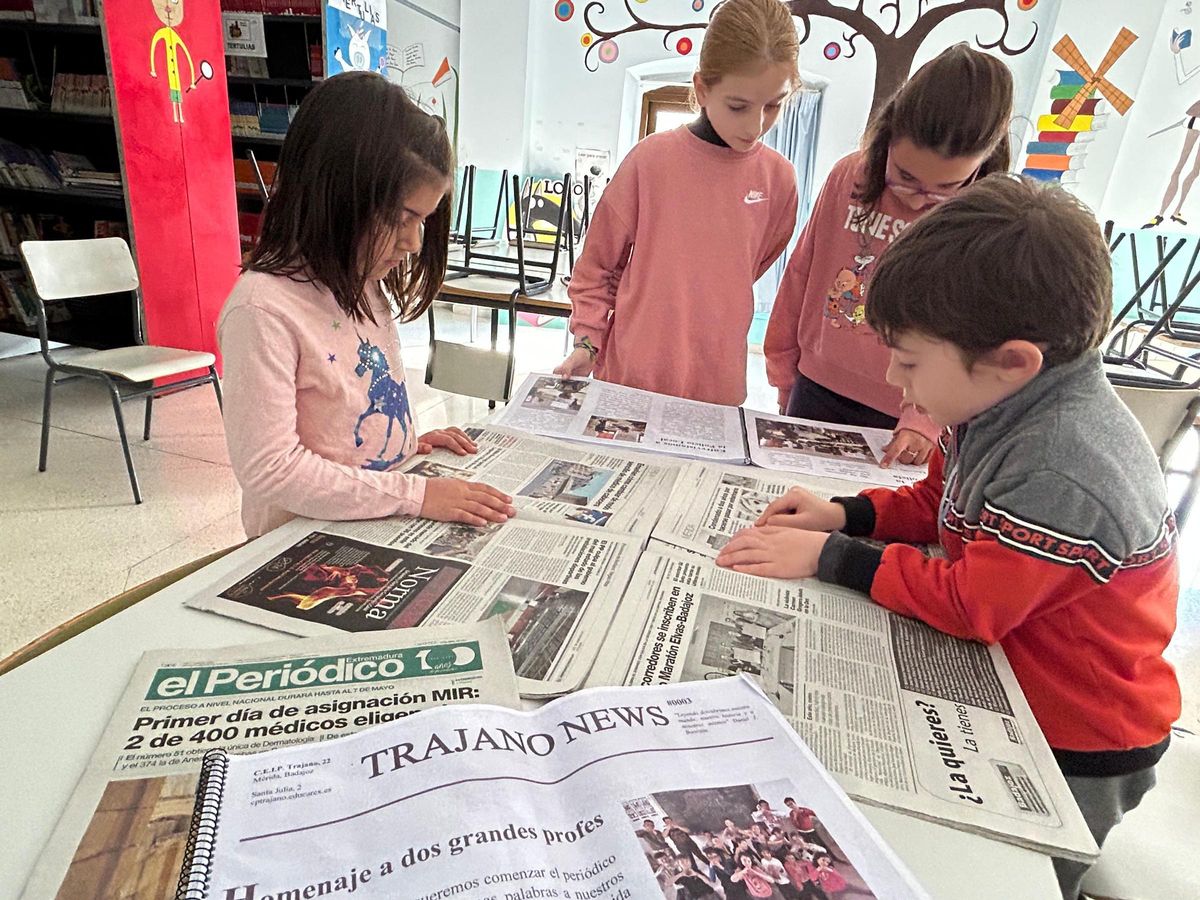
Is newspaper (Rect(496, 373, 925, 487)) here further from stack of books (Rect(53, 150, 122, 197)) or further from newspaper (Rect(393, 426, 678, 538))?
stack of books (Rect(53, 150, 122, 197))

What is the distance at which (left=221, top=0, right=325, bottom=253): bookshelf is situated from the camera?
131 inches

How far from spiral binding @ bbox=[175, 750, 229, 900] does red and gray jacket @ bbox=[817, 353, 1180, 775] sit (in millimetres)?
496

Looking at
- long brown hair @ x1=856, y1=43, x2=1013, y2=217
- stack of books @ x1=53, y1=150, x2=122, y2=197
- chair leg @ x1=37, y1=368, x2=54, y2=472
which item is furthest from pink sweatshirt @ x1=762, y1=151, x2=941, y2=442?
stack of books @ x1=53, y1=150, x2=122, y2=197

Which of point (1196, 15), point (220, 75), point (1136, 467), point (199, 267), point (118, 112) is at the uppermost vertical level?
point (1196, 15)

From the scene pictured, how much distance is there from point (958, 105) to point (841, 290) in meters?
0.32

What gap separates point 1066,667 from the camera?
0.59 meters

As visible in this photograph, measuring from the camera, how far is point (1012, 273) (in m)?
0.56

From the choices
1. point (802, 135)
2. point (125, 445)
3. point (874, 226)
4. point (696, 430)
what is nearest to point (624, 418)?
point (696, 430)

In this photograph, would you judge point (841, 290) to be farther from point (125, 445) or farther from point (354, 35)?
point (354, 35)

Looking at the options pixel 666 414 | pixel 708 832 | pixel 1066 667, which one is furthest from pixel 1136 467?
pixel 666 414

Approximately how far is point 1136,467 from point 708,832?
1.48 feet

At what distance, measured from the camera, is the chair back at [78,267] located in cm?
211

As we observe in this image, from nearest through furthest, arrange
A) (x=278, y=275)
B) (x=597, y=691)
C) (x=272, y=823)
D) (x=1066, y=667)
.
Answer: (x=272, y=823)
(x=597, y=691)
(x=1066, y=667)
(x=278, y=275)

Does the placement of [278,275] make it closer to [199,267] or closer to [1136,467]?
[1136,467]
